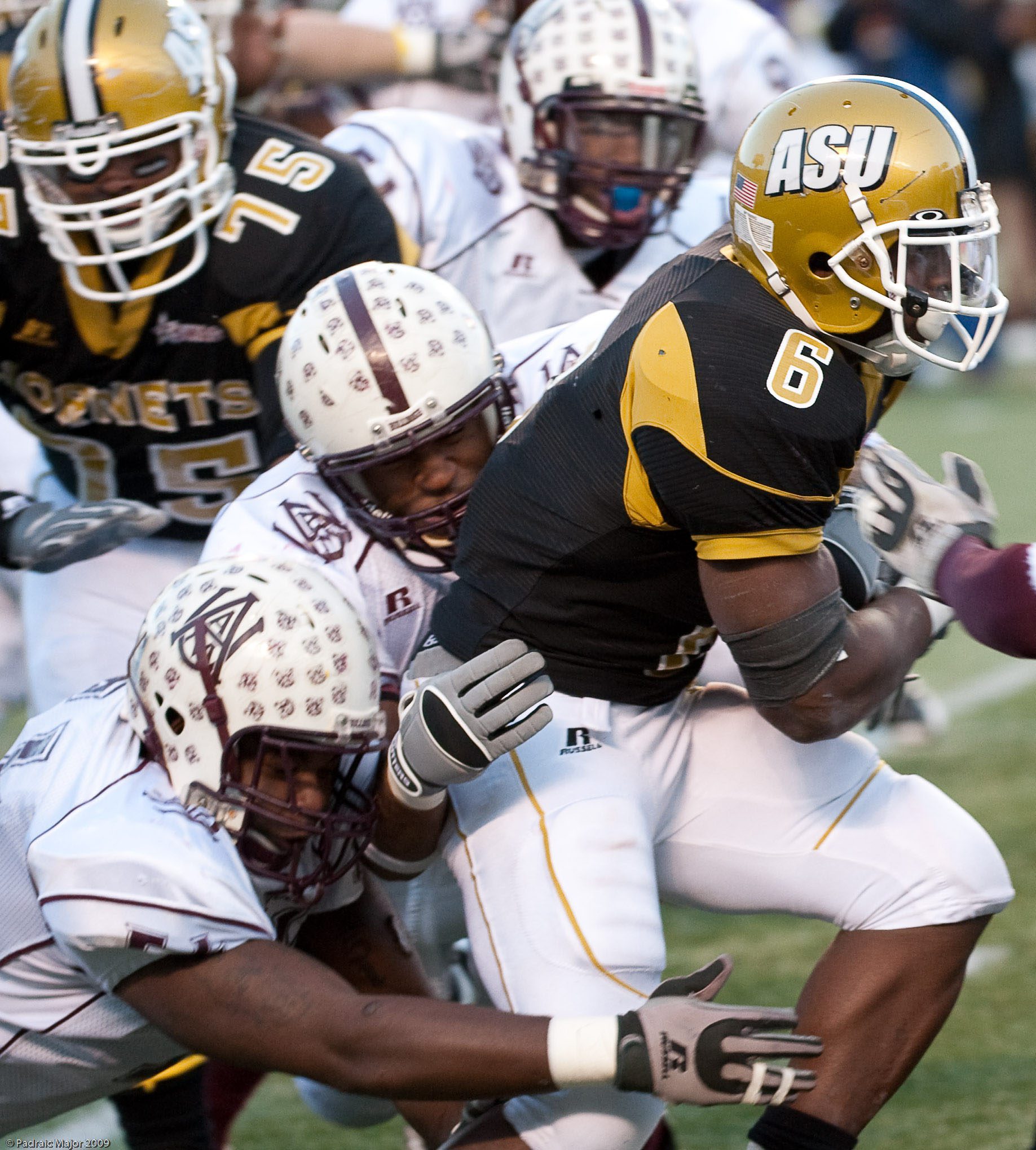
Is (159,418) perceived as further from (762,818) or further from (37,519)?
(762,818)

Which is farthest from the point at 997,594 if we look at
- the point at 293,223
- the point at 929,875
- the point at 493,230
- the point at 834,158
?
the point at 493,230

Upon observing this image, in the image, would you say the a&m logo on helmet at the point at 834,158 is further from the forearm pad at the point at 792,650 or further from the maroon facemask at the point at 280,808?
the maroon facemask at the point at 280,808

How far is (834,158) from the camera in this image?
269 centimetres

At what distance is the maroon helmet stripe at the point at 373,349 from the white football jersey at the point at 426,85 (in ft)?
8.07

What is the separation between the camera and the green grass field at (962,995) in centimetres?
340

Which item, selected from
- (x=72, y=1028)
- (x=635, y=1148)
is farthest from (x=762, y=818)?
(x=72, y=1028)

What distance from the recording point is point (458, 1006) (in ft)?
8.38

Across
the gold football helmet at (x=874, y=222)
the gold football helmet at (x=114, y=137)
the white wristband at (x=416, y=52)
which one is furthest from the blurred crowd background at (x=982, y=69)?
the gold football helmet at (x=874, y=222)

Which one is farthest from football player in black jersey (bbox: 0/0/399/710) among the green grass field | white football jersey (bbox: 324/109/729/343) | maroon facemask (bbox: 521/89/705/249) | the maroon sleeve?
the maroon sleeve

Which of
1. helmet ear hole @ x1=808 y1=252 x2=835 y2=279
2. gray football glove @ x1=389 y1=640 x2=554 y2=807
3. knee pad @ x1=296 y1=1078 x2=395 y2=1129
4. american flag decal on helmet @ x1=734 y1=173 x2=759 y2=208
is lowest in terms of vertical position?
knee pad @ x1=296 y1=1078 x2=395 y2=1129

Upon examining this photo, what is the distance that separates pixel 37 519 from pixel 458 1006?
62.8 inches

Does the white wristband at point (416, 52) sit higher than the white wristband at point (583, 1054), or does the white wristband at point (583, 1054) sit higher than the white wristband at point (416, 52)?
the white wristband at point (416, 52)

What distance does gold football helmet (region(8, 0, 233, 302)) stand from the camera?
3.65m

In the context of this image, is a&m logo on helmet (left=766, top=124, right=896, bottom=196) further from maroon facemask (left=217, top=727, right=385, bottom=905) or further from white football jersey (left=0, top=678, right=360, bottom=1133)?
white football jersey (left=0, top=678, right=360, bottom=1133)
